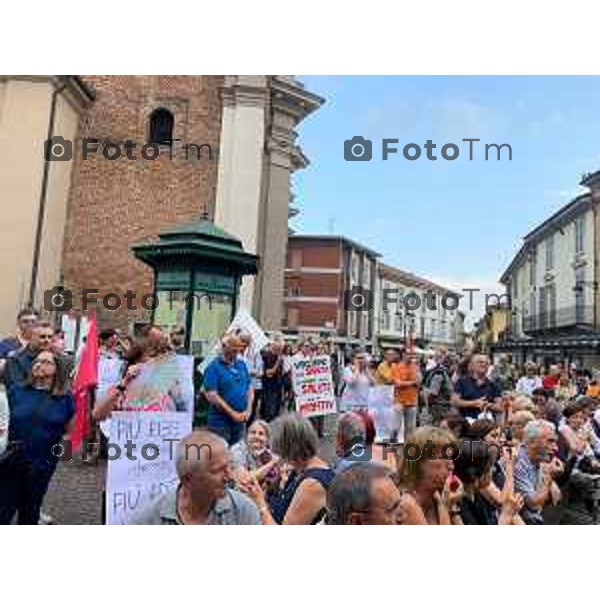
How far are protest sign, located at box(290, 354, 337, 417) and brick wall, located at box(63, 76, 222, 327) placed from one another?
998 centimetres

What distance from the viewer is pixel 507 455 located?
4.97 meters

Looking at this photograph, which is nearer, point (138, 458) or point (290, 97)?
point (138, 458)

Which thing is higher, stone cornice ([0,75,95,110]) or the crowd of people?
stone cornice ([0,75,95,110])

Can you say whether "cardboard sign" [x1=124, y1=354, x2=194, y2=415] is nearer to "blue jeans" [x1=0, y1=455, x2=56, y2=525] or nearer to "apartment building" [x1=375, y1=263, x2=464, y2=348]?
"blue jeans" [x1=0, y1=455, x2=56, y2=525]

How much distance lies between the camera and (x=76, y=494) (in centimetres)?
723

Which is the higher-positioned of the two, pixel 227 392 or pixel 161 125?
pixel 161 125

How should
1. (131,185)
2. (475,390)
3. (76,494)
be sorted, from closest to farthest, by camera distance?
(76,494) → (475,390) → (131,185)

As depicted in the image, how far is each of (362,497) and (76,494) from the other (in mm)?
4899

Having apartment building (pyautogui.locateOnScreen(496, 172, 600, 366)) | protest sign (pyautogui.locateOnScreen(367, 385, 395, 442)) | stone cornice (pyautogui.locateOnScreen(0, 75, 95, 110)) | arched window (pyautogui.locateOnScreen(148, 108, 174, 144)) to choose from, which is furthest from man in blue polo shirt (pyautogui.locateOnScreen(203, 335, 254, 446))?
apartment building (pyautogui.locateOnScreen(496, 172, 600, 366))

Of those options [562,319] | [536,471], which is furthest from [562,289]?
[536,471]

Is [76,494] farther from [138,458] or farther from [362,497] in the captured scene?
[362,497]

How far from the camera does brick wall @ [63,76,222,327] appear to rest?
61.8ft
